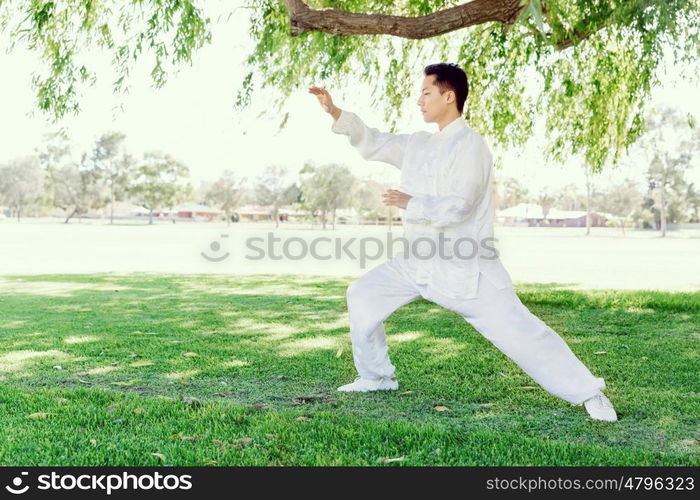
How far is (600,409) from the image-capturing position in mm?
3828

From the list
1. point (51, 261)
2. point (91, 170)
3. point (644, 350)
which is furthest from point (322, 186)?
point (644, 350)

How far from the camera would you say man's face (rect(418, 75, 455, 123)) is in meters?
4.05

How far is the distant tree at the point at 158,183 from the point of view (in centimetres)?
6831

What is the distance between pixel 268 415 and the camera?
3734mm

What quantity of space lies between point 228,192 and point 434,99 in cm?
7024

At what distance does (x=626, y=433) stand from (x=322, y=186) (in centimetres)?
5637

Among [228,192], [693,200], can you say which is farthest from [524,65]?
[228,192]

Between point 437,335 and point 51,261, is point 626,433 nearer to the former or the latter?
point 437,335

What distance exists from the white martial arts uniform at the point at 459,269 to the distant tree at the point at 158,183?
6743 cm

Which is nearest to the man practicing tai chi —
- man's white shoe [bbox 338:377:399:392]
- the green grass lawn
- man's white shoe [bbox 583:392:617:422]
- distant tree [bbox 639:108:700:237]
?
man's white shoe [bbox 583:392:617:422]

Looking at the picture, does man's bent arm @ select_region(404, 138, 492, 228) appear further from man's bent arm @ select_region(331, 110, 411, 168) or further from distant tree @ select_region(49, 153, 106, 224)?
distant tree @ select_region(49, 153, 106, 224)

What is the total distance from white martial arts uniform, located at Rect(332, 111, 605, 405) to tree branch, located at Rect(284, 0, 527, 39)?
228 centimetres

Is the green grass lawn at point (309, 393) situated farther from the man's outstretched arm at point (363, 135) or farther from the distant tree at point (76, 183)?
the distant tree at point (76, 183)

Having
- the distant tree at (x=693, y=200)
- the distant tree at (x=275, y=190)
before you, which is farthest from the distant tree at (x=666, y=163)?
the distant tree at (x=275, y=190)
